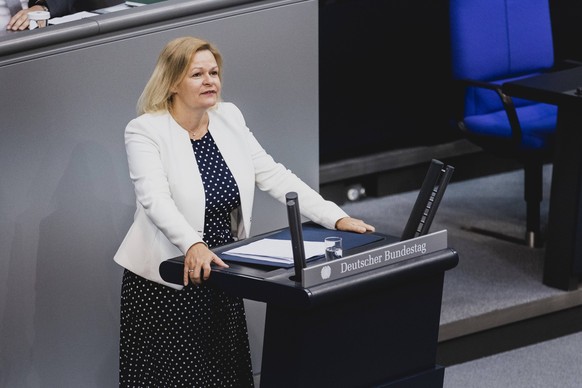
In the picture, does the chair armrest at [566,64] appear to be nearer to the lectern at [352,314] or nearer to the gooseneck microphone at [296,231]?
the lectern at [352,314]

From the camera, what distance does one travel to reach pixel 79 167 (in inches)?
158

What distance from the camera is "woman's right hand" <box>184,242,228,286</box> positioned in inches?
124

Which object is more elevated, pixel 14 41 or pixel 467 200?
pixel 14 41

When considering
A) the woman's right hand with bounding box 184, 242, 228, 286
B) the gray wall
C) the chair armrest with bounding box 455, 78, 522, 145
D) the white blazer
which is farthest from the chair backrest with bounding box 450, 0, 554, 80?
the woman's right hand with bounding box 184, 242, 228, 286

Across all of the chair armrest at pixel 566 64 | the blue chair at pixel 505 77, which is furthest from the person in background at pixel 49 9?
the chair armrest at pixel 566 64

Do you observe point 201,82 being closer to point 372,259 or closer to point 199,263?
point 199,263

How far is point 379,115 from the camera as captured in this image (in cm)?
656

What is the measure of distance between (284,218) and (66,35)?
1082 millimetres

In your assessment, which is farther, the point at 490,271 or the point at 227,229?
the point at 490,271

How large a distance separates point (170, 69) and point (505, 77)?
9.51 feet

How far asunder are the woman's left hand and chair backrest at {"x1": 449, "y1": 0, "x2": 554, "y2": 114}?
2.52 meters

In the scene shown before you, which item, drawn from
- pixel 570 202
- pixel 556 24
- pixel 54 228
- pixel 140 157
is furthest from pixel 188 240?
pixel 556 24

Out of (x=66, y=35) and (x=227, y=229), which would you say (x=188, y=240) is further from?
(x=66, y=35)

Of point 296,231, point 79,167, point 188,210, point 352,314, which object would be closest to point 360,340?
point 352,314
